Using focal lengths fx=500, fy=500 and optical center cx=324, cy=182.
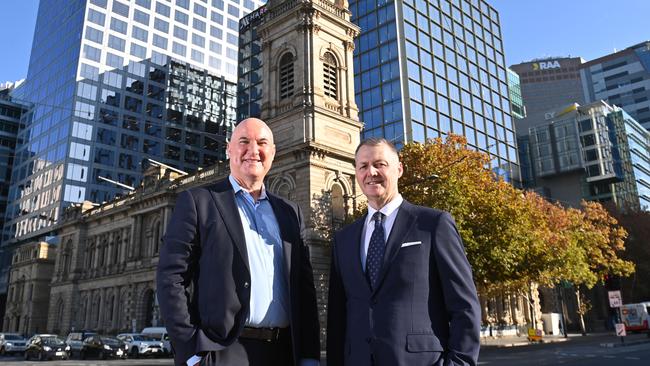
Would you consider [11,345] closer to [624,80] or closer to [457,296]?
[457,296]

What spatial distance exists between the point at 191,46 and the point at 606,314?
76.4 m

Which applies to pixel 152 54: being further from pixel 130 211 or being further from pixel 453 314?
pixel 453 314

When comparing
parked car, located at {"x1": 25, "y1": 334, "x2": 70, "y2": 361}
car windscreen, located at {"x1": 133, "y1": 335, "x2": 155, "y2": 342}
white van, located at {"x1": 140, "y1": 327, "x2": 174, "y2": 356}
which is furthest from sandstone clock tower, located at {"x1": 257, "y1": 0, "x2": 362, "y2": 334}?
parked car, located at {"x1": 25, "y1": 334, "x2": 70, "y2": 361}

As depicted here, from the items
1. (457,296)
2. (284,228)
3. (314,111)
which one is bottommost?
(457,296)

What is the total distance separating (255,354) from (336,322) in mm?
803

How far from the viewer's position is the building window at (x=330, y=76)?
120 ft

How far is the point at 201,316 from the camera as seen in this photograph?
3.63m

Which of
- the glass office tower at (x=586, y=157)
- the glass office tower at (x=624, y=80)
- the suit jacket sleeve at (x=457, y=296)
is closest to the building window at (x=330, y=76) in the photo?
the suit jacket sleeve at (x=457, y=296)

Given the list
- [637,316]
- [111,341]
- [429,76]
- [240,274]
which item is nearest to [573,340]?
[637,316]

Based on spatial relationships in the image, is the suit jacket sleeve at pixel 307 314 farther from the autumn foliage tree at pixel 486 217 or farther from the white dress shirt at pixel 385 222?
the autumn foliage tree at pixel 486 217

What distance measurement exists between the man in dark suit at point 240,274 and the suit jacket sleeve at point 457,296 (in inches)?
45.8

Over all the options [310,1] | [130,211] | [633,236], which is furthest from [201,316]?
[633,236]

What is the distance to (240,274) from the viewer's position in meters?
3.84

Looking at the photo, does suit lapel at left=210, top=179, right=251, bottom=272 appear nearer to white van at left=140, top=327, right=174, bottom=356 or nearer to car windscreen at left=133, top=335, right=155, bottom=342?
white van at left=140, top=327, right=174, bottom=356
